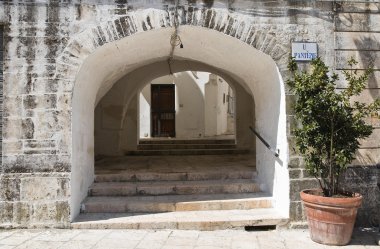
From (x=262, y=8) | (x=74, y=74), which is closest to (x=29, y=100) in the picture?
(x=74, y=74)

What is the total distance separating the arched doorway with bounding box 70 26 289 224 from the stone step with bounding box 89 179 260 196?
203mm

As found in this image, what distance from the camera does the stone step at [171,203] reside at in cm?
532

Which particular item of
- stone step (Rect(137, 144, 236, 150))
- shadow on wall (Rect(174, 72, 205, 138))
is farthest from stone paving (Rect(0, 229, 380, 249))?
shadow on wall (Rect(174, 72, 205, 138))

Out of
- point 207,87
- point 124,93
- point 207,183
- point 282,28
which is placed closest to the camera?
point 282,28

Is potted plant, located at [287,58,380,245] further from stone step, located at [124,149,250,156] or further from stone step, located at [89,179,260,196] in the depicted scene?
stone step, located at [124,149,250,156]

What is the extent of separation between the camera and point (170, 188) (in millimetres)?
5805

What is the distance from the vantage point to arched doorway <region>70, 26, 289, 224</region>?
507 cm

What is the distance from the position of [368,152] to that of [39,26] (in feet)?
15.1

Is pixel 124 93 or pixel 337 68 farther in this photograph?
pixel 124 93

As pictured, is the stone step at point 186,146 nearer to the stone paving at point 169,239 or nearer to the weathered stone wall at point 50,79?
the weathered stone wall at point 50,79

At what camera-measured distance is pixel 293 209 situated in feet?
16.2

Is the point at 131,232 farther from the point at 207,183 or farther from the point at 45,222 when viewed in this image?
the point at 207,183

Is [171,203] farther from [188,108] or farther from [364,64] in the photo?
[188,108]

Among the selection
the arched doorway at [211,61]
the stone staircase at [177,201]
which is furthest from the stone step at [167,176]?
the arched doorway at [211,61]
